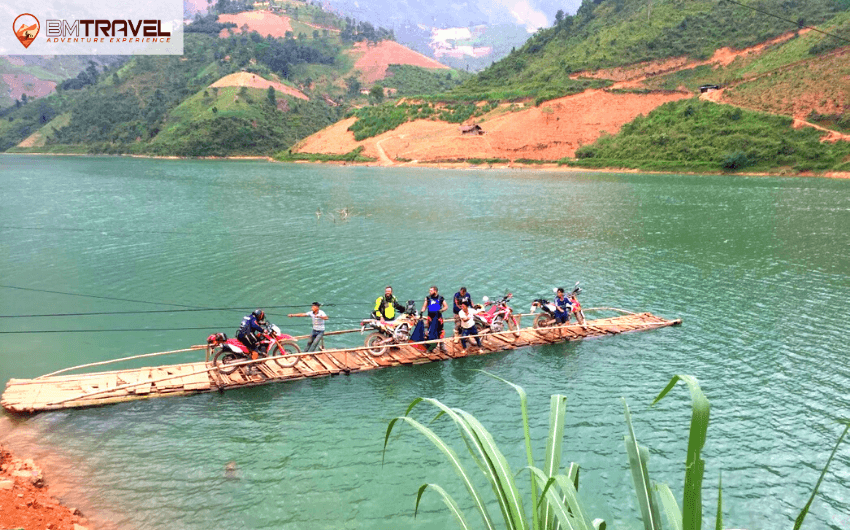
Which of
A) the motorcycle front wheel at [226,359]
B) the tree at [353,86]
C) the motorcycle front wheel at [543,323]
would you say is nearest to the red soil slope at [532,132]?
the motorcycle front wheel at [543,323]

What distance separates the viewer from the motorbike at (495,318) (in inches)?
634

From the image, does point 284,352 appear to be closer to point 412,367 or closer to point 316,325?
point 316,325

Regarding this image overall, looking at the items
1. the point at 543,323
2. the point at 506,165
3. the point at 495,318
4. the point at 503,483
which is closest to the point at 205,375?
the point at 495,318

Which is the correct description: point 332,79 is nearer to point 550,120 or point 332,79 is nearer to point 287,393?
point 550,120

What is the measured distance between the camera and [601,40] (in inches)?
4267

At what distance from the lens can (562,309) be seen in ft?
54.7

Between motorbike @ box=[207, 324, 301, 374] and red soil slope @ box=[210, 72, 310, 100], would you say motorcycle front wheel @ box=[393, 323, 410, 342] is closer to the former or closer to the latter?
motorbike @ box=[207, 324, 301, 374]

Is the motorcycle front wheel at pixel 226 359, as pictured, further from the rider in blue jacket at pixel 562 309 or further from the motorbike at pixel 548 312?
the rider in blue jacket at pixel 562 309

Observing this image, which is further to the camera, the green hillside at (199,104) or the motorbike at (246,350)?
the green hillside at (199,104)

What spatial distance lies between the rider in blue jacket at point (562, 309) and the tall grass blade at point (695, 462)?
48.1 ft

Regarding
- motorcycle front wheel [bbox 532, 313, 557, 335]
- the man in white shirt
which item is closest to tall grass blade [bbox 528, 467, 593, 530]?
the man in white shirt

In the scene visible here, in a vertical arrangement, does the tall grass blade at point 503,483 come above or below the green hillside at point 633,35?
below

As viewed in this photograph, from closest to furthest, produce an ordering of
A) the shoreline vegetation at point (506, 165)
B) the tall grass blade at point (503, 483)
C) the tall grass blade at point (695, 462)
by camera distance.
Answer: the tall grass blade at point (695, 462), the tall grass blade at point (503, 483), the shoreline vegetation at point (506, 165)

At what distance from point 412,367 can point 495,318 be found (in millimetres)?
3518
